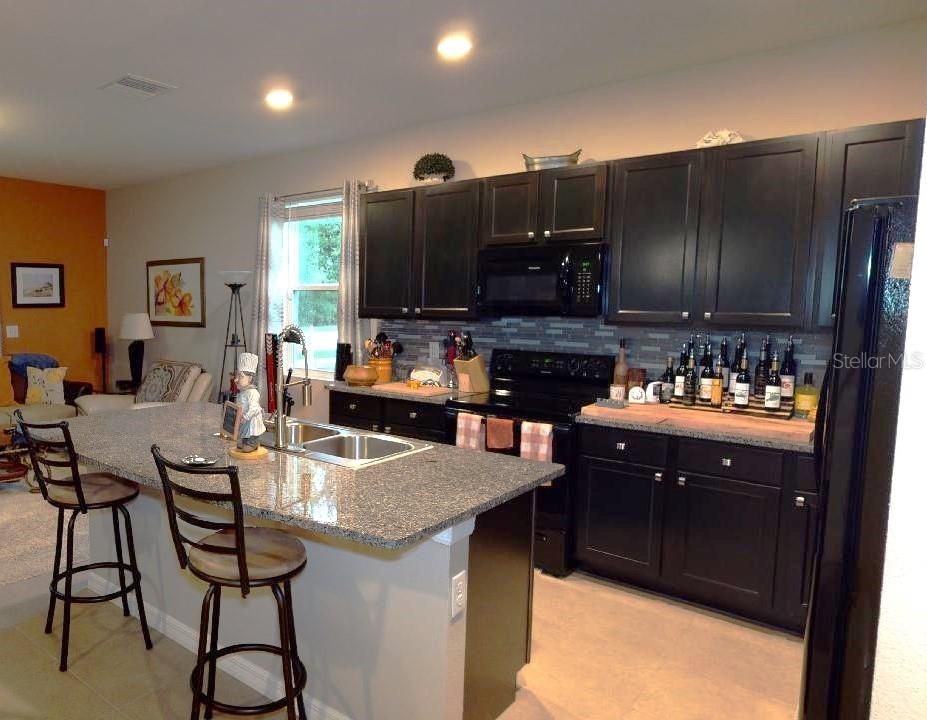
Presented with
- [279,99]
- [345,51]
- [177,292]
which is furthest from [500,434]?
[177,292]

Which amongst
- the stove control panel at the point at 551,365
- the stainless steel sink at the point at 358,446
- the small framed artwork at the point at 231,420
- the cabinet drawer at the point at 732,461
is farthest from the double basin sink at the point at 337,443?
the stove control panel at the point at 551,365

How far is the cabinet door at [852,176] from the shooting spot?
98.1 inches

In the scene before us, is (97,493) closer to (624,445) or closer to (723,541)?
(624,445)

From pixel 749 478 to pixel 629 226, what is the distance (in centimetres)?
138

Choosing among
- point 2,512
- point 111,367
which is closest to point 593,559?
point 2,512

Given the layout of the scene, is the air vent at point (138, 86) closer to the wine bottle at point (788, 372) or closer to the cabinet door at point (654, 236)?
the cabinet door at point (654, 236)

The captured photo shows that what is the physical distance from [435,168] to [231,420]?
2389 millimetres

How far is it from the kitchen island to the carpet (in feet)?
4.47

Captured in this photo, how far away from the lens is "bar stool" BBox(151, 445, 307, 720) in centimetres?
166

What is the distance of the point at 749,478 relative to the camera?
108 inches

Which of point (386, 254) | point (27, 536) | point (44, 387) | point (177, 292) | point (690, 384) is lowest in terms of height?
point (27, 536)

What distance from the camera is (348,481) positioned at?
191 cm

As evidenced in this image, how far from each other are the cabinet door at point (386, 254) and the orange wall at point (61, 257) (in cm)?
446

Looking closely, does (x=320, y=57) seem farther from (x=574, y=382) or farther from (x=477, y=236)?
(x=574, y=382)
